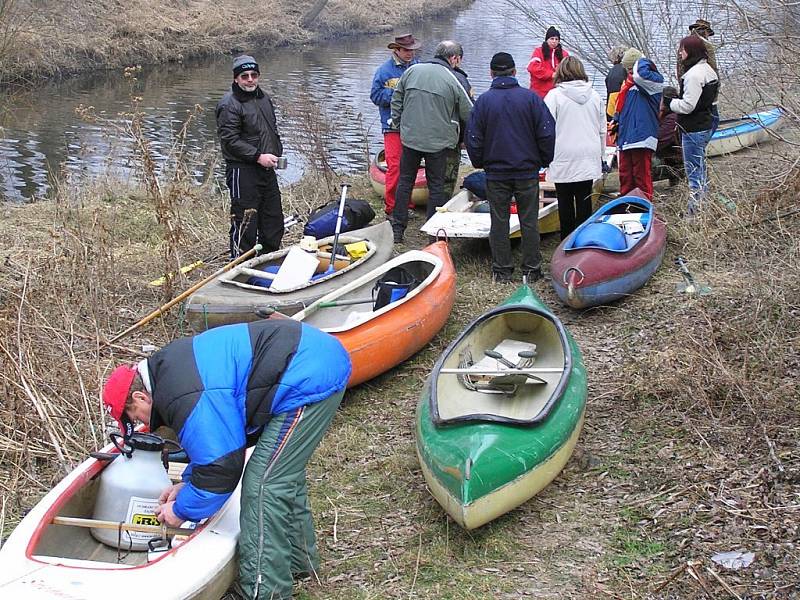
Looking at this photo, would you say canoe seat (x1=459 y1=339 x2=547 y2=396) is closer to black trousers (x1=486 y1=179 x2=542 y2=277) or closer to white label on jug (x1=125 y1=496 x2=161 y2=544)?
black trousers (x1=486 y1=179 x2=542 y2=277)

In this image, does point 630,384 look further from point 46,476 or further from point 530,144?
point 46,476

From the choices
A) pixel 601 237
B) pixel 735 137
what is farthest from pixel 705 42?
pixel 735 137

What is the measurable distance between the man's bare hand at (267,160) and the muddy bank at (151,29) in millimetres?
11033

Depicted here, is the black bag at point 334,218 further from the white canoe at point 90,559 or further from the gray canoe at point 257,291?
the white canoe at point 90,559

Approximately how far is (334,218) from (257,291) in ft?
6.09

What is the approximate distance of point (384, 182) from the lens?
35.1 feet

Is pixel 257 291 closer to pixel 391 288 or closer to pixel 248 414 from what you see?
pixel 391 288

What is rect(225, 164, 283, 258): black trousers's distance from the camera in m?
7.58

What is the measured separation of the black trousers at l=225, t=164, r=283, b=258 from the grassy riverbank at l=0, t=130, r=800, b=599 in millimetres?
542

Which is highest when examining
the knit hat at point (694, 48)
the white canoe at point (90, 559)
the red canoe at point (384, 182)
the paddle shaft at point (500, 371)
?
the knit hat at point (694, 48)

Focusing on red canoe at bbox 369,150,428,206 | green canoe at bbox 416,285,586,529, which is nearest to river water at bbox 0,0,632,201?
red canoe at bbox 369,150,428,206

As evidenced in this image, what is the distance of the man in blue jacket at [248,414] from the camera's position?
355cm

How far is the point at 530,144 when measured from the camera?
7.48m

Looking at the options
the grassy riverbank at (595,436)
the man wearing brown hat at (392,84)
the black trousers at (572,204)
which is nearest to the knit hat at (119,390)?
the grassy riverbank at (595,436)
